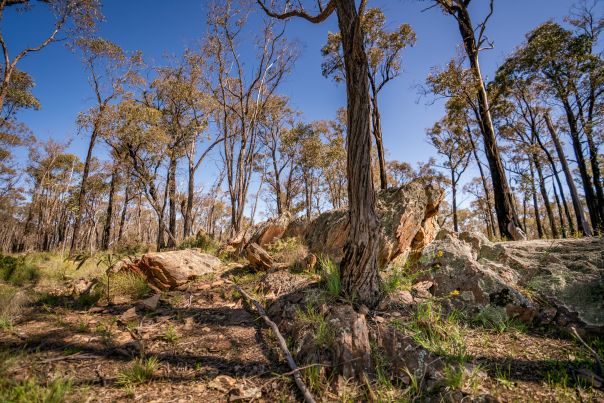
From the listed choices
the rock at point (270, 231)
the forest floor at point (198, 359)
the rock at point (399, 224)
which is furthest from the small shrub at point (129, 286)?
the rock at point (399, 224)

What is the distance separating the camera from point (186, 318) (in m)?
3.46

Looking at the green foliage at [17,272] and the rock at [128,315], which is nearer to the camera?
the rock at [128,315]

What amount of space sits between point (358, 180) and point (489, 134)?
7795 millimetres

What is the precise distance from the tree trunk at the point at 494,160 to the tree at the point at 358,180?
6.09 m

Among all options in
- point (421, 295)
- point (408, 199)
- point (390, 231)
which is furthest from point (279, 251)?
point (421, 295)

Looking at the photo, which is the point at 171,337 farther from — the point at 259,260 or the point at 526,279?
the point at 526,279

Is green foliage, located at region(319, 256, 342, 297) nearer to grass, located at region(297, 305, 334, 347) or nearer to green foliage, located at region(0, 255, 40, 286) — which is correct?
grass, located at region(297, 305, 334, 347)

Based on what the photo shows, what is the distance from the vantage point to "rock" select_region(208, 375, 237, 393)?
2196mm

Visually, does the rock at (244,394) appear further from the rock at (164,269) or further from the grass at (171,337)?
the rock at (164,269)

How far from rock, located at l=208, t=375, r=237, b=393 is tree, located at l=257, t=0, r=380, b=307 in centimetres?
152

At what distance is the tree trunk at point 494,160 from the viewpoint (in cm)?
748

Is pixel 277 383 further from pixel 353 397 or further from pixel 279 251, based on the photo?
pixel 279 251

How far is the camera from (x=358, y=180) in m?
3.20

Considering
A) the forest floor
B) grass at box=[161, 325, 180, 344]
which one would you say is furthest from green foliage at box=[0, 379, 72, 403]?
grass at box=[161, 325, 180, 344]
